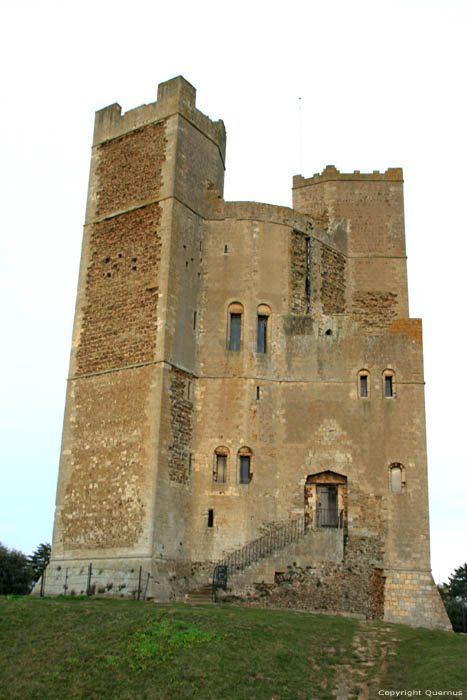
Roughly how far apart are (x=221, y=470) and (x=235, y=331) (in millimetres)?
4876

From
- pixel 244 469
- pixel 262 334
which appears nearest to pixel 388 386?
pixel 262 334

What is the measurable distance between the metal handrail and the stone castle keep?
70mm

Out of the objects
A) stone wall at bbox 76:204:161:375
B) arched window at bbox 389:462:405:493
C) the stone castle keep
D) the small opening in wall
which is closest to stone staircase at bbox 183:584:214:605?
the stone castle keep

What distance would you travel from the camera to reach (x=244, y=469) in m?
27.8

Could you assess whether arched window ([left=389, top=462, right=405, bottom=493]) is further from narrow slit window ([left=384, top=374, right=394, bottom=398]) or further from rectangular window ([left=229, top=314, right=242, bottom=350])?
rectangular window ([left=229, top=314, right=242, bottom=350])

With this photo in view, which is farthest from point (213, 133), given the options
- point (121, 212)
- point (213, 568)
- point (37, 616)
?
point (37, 616)

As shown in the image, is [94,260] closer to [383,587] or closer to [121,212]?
[121,212]

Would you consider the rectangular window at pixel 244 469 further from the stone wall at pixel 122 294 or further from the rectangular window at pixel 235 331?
the stone wall at pixel 122 294

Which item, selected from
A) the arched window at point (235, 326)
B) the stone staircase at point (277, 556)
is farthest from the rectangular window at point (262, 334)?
the stone staircase at point (277, 556)

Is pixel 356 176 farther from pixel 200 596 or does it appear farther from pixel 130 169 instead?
pixel 200 596

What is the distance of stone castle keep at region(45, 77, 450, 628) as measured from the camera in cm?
2562

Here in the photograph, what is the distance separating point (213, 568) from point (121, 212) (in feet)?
41.2

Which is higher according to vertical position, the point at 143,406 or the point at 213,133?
the point at 213,133

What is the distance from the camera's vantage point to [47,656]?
1741 centimetres
